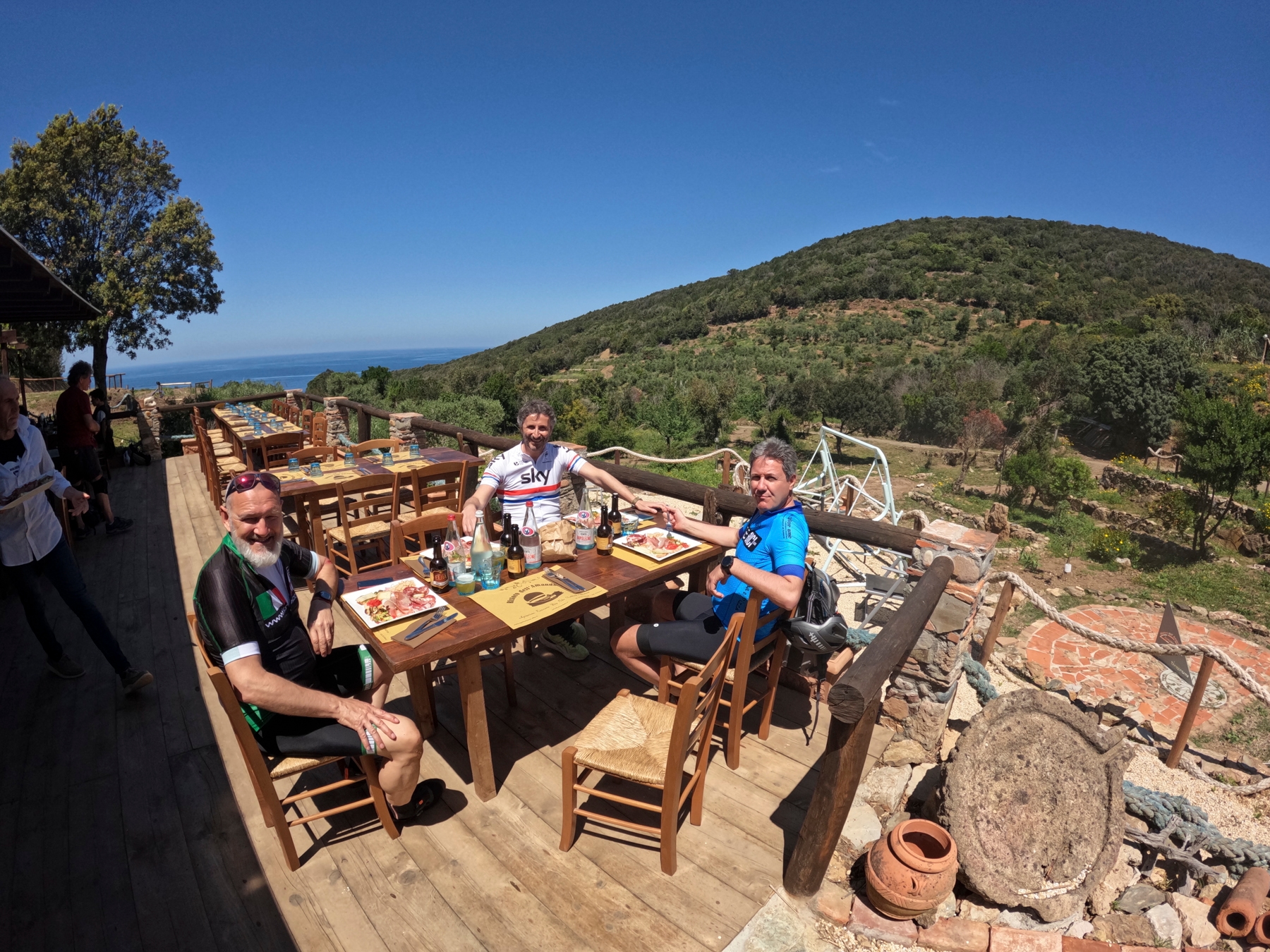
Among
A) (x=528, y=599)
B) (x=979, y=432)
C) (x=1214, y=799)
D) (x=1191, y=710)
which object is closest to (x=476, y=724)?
(x=528, y=599)

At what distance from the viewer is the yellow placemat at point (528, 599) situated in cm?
222

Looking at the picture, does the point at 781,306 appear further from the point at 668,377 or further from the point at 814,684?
the point at 814,684

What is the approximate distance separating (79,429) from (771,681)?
588 centimetres

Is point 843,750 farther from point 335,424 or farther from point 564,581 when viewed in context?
point 335,424

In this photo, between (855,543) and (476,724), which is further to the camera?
(855,543)

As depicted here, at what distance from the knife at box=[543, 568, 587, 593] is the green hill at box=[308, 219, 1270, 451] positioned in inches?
632

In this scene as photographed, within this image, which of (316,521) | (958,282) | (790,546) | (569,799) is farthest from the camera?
(958,282)

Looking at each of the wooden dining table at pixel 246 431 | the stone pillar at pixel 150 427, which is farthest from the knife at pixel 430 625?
the stone pillar at pixel 150 427

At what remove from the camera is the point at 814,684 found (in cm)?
304

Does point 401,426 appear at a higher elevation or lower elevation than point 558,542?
higher

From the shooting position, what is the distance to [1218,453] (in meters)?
10.5

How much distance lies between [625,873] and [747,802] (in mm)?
605

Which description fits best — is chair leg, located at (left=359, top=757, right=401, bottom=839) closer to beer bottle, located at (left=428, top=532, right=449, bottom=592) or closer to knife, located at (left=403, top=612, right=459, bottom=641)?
knife, located at (left=403, top=612, right=459, bottom=641)

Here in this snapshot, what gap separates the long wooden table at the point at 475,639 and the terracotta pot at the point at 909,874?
4.34 feet
